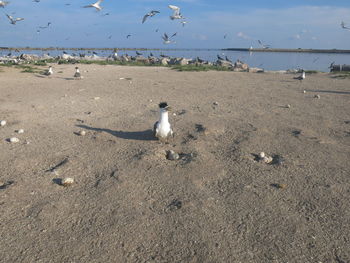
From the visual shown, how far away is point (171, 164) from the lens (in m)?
5.86

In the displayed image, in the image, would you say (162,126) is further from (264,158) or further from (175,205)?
(175,205)

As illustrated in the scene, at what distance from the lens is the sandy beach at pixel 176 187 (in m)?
3.73

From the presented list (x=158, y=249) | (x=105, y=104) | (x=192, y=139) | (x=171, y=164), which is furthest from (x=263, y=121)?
(x=158, y=249)

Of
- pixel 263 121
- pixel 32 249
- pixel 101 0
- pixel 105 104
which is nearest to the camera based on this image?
pixel 32 249

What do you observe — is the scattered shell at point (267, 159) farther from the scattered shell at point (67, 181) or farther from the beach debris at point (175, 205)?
the scattered shell at point (67, 181)

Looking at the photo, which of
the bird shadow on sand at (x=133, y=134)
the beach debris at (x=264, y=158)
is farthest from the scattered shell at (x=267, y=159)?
the bird shadow on sand at (x=133, y=134)

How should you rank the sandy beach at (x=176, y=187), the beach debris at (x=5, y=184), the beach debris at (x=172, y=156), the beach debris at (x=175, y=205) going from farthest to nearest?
the beach debris at (x=172, y=156)
the beach debris at (x=5, y=184)
the beach debris at (x=175, y=205)
the sandy beach at (x=176, y=187)

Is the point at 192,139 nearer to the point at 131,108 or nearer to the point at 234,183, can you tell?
the point at 234,183

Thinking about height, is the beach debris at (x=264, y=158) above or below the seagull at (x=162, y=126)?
below

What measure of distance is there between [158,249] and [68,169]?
260cm

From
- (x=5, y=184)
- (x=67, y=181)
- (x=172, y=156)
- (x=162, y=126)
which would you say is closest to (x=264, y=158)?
(x=172, y=156)

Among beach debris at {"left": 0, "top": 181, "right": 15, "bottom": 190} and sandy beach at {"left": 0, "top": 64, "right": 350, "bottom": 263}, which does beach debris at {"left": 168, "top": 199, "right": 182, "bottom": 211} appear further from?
beach debris at {"left": 0, "top": 181, "right": 15, "bottom": 190}

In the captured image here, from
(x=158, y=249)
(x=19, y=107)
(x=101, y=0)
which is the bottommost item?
(x=158, y=249)

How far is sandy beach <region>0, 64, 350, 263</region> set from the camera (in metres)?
3.73
